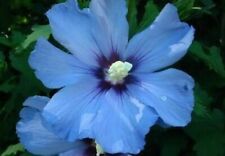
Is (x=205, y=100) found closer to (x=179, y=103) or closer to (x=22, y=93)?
(x=179, y=103)

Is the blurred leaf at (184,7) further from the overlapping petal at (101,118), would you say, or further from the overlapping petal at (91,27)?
the overlapping petal at (101,118)

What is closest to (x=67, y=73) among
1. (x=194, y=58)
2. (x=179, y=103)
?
(x=179, y=103)

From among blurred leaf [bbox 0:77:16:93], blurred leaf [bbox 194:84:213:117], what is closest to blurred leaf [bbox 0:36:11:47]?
blurred leaf [bbox 0:77:16:93]

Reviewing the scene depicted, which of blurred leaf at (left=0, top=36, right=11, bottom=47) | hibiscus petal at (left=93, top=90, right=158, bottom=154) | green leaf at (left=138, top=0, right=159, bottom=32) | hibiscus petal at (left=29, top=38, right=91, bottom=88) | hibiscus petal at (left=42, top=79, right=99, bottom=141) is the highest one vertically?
hibiscus petal at (left=29, top=38, right=91, bottom=88)

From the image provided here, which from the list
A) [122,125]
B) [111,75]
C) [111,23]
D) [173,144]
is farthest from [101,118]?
[173,144]

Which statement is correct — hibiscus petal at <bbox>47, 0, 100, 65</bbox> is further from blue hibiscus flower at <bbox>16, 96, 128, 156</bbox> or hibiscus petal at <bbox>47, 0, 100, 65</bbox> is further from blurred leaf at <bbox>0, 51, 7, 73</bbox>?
blurred leaf at <bbox>0, 51, 7, 73</bbox>

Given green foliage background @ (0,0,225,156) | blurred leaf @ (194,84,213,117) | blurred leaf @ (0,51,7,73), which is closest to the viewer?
blurred leaf @ (194,84,213,117)
